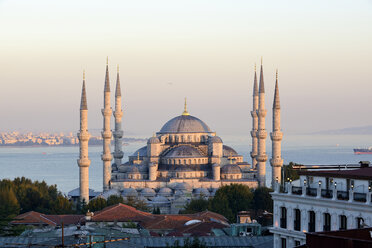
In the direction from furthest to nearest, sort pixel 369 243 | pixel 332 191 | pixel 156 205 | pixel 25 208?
pixel 156 205, pixel 25 208, pixel 332 191, pixel 369 243

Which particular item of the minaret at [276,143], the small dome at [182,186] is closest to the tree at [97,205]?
the small dome at [182,186]

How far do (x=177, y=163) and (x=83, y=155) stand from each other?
33.9 feet

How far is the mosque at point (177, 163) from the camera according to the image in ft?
266

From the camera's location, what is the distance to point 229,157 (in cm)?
9262

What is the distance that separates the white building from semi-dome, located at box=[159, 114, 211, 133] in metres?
61.3

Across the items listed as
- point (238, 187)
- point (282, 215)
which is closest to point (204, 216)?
point (238, 187)

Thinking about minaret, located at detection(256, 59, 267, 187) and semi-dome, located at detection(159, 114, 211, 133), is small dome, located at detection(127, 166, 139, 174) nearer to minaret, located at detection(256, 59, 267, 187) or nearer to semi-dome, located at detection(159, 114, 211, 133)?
semi-dome, located at detection(159, 114, 211, 133)

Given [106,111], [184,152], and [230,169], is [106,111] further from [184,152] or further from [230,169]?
[230,169]

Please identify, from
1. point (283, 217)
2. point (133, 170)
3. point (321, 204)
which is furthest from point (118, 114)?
point (321, 204)

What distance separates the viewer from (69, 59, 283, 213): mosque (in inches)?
3187

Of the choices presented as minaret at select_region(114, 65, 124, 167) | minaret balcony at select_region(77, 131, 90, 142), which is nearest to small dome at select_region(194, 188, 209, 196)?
minaret at select_region(114, 65, 124, 167)

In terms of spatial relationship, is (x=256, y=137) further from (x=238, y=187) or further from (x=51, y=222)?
(x=51, y=222)

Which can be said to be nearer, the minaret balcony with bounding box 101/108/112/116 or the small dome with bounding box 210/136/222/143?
the minaret balcony with bounding box 101/108/112/116

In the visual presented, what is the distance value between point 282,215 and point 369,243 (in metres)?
11.5
